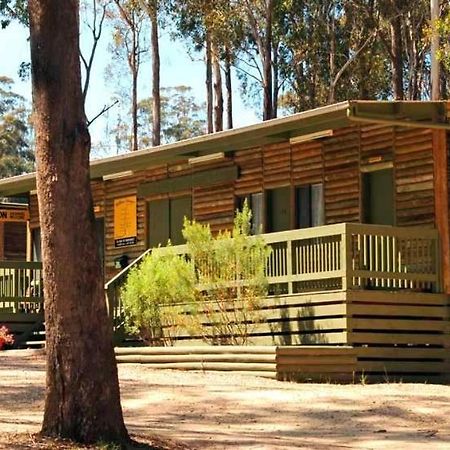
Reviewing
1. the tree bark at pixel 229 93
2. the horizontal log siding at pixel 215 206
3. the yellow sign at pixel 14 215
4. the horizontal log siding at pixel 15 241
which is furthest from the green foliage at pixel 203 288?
the tree bark at pixel 229 93

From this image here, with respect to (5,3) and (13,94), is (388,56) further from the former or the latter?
(13,94)

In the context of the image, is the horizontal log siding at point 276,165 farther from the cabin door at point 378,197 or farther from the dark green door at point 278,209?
the cabin door at point 378,197

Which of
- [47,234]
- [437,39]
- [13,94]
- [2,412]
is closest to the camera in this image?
[47,234]

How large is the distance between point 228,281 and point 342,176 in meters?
3.16

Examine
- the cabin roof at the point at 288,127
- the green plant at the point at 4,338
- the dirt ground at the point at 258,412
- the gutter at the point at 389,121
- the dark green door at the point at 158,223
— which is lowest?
the dirt ground at the point at 258,412

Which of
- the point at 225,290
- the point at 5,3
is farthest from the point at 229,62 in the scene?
the point at 225,290

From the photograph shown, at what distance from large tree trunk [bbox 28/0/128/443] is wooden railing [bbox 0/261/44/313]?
1427 cm

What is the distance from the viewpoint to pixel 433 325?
1819 centimetres

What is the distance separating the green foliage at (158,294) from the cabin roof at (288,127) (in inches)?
102

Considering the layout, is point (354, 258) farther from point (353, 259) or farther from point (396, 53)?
point (396, 53)

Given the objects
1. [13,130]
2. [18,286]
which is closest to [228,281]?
[18,286]

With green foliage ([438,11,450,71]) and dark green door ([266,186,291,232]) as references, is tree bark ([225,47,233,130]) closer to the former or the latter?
green foliage ([438,11,450,71])

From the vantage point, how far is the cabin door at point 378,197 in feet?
63.7

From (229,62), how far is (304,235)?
29.6 meters
